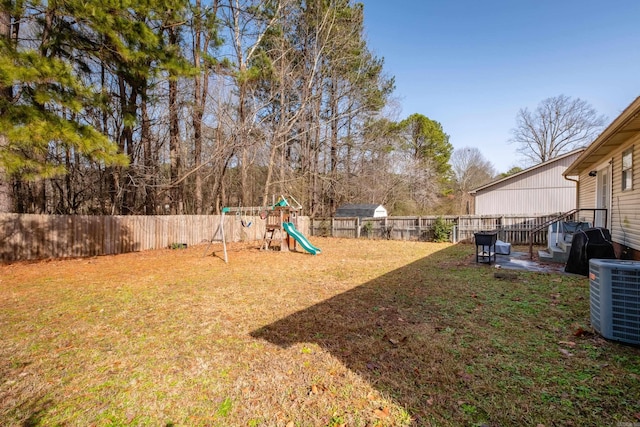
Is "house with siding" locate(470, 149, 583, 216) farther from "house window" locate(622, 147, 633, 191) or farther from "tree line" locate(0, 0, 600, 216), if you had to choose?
"house window" locate(622, 147, 633, 191)

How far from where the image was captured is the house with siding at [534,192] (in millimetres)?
16625

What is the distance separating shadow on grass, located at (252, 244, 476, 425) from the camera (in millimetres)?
2314

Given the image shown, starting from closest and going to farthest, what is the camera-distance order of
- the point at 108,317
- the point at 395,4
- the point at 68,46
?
the point at 108,317, the point at 68,46, the point at 395,4

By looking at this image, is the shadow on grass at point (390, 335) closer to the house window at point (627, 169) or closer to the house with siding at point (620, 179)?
the house with siding at point (620, 179)

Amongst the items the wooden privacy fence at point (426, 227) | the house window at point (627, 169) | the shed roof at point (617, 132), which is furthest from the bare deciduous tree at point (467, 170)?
the house window at point (627, 169)

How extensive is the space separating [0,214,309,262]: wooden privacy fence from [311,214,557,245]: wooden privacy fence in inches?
266

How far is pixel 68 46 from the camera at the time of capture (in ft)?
25.6

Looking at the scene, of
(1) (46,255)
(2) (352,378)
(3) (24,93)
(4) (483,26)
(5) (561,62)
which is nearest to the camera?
(2) (352,378)

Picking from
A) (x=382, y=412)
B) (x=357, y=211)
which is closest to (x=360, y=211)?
(x=357, y=211)

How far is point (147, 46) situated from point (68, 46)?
2014mm

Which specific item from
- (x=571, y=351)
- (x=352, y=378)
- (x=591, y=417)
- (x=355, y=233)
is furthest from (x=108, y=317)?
(x=355, y=233)

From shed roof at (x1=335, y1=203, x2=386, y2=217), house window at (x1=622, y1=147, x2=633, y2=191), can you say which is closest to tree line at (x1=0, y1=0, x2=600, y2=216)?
shed roof at (x1=335, y1=203, x2=386, y2=217)

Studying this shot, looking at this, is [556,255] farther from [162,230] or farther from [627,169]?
[162,230]

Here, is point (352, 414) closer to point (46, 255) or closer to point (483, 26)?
point (46, 255)
